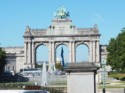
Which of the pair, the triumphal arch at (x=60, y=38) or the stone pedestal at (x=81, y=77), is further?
the triumphal arch at (x=60, y=38)

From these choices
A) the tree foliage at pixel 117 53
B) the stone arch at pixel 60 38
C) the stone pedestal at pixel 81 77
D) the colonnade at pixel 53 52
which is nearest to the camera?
the stone pedestal at pixel 81 77

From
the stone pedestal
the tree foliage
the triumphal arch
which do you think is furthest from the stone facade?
the stone pedestal

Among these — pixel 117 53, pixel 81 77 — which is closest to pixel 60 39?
pixel 117 53

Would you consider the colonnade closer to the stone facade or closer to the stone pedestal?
the stone facade

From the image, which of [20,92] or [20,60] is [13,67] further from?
[20,92]

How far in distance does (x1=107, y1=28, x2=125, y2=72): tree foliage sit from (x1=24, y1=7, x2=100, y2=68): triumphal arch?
33179 mm

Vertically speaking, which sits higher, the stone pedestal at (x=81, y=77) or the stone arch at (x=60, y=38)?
the stone arch at (x=60, y=38)

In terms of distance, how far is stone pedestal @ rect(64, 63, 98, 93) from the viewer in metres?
14.3

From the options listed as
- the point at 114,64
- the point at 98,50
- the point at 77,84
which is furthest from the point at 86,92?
the point at 98,50

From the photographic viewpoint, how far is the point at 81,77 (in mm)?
14320

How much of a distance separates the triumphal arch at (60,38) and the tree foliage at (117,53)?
33179mm

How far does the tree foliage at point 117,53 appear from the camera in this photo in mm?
87544

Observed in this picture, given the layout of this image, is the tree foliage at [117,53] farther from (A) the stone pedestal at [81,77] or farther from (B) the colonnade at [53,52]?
(A) the stone pedestal at [81,77]

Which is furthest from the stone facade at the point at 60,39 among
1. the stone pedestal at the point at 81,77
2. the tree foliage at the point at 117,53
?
the stone pedestal at the point at 81,77
